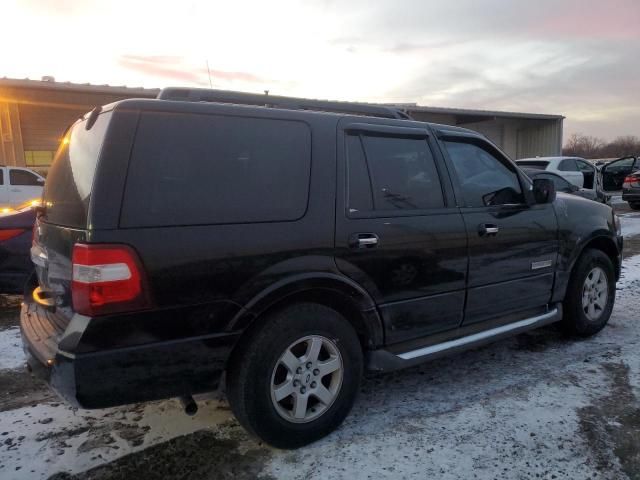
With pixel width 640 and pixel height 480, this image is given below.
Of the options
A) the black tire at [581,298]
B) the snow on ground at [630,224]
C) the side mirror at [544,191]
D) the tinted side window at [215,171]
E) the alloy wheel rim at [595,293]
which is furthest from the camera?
the snow on ground at [630,224]

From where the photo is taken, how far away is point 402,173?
3.28 meters

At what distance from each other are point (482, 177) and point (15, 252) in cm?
436

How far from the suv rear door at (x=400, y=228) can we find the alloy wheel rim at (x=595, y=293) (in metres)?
1.70

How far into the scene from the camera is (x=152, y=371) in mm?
2410

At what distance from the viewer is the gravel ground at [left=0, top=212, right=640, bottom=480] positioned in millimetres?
2658

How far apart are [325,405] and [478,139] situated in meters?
2.21

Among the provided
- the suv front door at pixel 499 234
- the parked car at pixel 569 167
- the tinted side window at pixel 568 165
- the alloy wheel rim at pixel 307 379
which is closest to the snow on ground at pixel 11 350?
the alloy wheel rim at pixel 307 379

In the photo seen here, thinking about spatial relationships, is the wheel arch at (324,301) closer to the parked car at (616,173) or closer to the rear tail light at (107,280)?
the rear tail light at (107,280)

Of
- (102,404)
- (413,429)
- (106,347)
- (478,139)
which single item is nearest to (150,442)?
(102,404)

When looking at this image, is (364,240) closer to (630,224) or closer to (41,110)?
(630,224)

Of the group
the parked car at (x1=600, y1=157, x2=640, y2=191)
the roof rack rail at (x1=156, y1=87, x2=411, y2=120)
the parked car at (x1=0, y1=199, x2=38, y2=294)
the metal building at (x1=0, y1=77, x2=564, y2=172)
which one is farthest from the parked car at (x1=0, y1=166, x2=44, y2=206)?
the parked car at (x1=600, y1=157, x2=640, y2=191)

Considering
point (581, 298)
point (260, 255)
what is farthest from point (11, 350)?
point (581, 298)

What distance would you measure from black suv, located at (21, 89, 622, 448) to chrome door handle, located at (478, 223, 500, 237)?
0.03m

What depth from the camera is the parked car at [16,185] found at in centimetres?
1358
